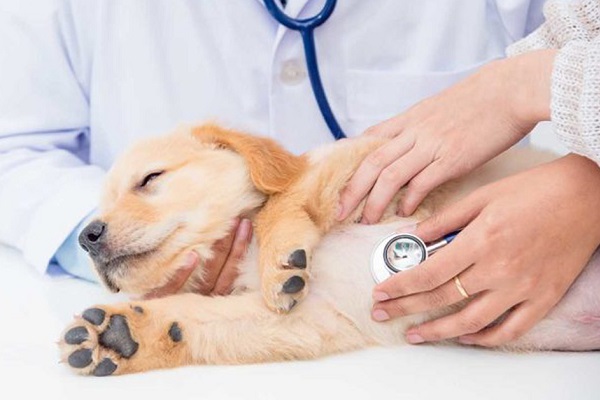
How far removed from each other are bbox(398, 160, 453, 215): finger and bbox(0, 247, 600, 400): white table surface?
7.7 inches

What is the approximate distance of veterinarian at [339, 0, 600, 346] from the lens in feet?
3.38

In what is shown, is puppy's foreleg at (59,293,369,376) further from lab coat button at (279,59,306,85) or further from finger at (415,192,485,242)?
lab coat button at (279,59,306,85)

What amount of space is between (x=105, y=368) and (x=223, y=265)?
25cm

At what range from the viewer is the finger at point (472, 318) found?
105cm

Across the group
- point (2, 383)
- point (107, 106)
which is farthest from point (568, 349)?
point (107, 106)

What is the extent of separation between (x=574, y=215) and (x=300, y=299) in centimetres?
36

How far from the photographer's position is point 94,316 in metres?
1.00

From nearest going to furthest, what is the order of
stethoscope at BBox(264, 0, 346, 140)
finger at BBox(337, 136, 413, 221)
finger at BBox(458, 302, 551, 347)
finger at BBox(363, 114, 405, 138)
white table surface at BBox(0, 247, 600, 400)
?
white table surface at BBox(0, 247, 600, 400), finger at BBox(458, 302, 551, 347), finger at BBox(337, 136, 413, 221), finger at BBox(363, 114, 405, 138), stethoscope at BBox(264, 0, 346, 140)

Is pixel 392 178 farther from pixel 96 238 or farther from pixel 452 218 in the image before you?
pixel 96 238

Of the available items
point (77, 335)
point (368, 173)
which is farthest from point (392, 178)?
point (77, 335)

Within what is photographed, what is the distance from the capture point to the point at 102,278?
1.16 metres

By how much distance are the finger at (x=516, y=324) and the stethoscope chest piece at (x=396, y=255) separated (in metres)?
0.13

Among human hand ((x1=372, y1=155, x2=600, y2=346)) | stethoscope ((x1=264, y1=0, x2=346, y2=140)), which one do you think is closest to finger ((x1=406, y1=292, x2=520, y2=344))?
human hand ((x1=372, y1=155, x2=600, y2=346))

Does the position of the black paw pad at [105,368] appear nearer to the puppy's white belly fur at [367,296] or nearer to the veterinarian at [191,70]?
the puppy's white belly fur at [367,296]
